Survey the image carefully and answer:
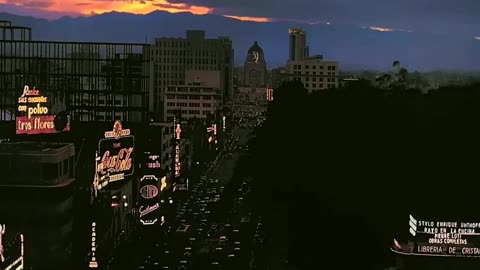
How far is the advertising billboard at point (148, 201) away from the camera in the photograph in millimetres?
33469

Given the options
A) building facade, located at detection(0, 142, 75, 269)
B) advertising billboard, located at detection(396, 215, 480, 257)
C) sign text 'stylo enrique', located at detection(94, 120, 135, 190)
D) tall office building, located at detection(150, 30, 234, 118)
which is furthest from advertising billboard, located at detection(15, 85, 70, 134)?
tall office building, located at detection(150, 30, 234, 118)

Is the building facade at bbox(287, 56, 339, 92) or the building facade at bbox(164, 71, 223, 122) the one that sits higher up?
the building facade at bbox(287, 56, 339, 92)

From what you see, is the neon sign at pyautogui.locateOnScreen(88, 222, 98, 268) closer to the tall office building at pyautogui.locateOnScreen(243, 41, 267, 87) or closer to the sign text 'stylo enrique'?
the sign text 'stylo enrique'

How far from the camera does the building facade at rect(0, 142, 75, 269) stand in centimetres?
2298

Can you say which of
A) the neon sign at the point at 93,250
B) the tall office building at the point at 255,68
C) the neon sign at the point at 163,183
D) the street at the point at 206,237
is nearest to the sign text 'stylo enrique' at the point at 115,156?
the street at the point at 206,237

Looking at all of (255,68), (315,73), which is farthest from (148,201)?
(255,68)

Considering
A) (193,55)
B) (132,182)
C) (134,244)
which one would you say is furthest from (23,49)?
(193,55)

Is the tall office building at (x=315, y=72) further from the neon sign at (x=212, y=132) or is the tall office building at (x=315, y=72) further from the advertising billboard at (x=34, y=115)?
the advertising billboard at (x=34, y=115)

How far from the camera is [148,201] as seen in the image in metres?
33.9

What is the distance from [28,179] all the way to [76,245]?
2666mm

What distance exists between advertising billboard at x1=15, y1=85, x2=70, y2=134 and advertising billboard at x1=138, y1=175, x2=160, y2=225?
614 cm

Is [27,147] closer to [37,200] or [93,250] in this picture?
[37,200]

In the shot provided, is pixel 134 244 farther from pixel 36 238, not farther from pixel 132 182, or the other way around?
pixel 36 238

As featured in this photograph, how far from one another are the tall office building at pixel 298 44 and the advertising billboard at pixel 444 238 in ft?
233
